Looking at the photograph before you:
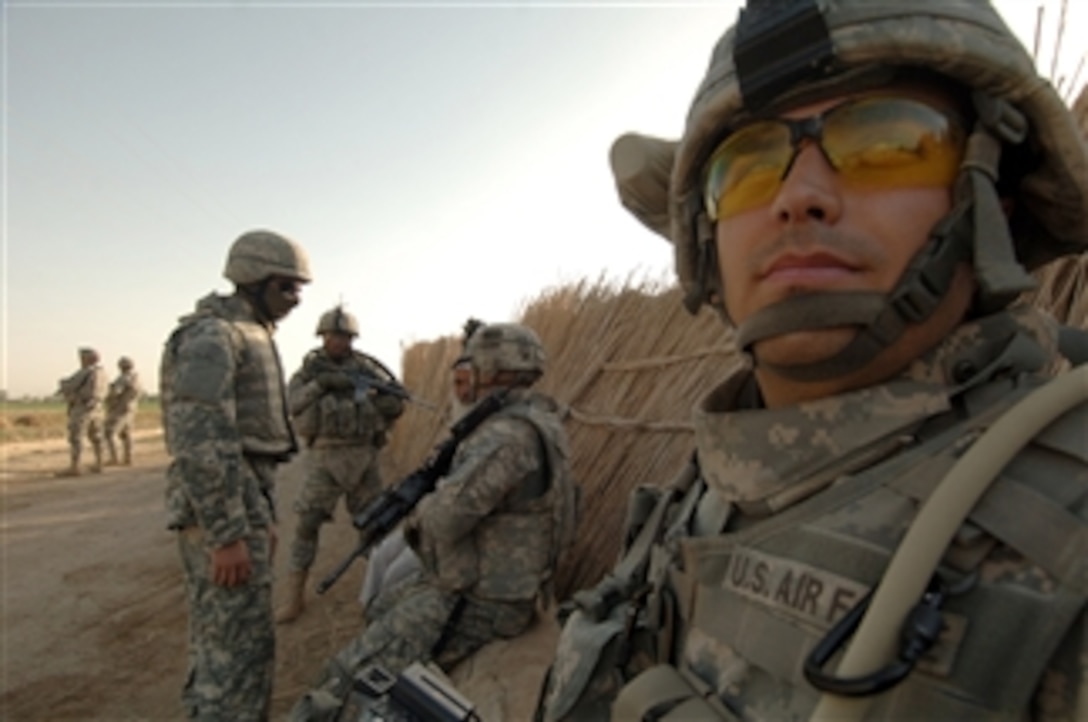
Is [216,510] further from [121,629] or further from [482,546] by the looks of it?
[121,629]

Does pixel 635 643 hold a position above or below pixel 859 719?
below

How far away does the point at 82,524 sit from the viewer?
806cm

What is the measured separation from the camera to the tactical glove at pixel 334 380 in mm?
5423

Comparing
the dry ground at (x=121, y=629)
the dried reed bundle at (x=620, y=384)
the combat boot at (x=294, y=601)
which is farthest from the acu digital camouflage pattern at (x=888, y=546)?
the combat boot at (x=294, y=601)

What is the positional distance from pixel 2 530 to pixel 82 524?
101 cm

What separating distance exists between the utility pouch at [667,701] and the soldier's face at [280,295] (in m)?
2.93

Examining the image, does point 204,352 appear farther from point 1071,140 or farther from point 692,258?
point 1071,140

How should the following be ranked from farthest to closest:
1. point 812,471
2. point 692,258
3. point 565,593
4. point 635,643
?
point 565,593, point 692,258, point 635,643, point 812,471

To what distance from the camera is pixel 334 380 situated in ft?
17.9

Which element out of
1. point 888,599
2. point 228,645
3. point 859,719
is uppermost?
point 888,599

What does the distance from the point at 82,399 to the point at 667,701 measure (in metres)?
13.7

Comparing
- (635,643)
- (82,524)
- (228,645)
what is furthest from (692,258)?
(82,524)

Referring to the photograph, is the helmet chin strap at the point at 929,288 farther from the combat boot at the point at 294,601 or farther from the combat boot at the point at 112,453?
the combat boot at the point at 112,453

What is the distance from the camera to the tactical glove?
542cm
